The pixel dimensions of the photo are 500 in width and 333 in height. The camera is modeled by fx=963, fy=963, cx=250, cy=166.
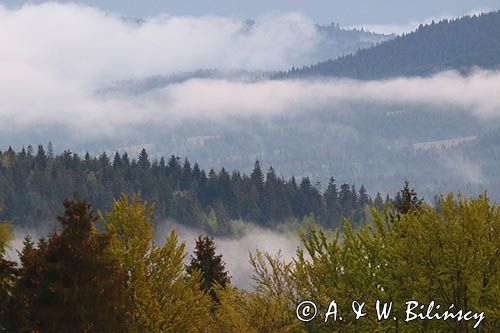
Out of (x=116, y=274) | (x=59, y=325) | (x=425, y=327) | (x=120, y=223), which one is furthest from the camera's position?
(x=120, y=223)

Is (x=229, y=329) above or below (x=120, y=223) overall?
below

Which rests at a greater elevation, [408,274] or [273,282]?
[408,274]

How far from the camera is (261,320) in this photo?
45.7 m

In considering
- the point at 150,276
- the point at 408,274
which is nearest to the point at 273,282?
the point at 150,276

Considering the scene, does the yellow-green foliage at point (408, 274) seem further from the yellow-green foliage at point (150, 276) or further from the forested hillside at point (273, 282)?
the yellow-green foliage at point (150, 276)

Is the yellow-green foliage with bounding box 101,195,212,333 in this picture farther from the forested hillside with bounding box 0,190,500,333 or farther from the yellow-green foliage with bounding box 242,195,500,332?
the yellow-green foliage with bounding box 242,195,500,332

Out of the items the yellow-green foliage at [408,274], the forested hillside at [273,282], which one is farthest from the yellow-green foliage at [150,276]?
the yellow-green foliage at [408,274]

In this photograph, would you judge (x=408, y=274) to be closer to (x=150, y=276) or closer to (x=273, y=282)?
(x=273, y=282)

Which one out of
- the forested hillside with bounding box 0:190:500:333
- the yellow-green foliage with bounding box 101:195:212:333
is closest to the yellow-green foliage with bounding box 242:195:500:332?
the forested hillside with bounding box 0:190:500:333

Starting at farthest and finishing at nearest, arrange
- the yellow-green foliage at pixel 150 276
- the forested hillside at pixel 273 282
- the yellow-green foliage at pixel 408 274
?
the yellow-green foliage at pixel 150 276, the yellow-green foliage at pixel 408 274, the forested hillside at pixel 273 282

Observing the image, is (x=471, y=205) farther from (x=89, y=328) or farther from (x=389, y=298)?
(x=89, y=328)

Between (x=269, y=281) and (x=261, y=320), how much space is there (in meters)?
2.32

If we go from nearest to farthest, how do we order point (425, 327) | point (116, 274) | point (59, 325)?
point (59, 325)
point (116, 274)
point (425, 327)

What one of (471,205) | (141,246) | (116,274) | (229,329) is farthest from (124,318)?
(471,205)
